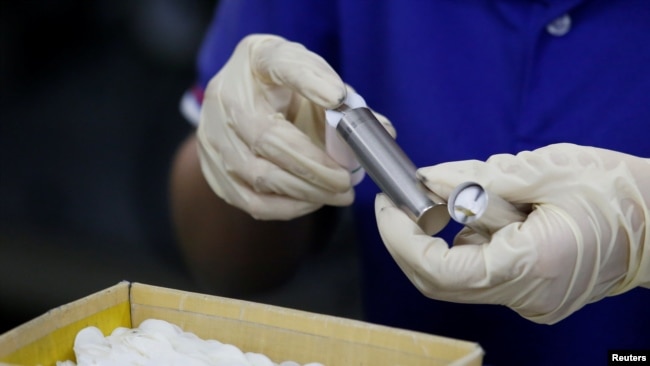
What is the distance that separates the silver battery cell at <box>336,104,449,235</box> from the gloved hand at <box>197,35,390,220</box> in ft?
0.27

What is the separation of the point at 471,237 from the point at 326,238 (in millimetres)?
564

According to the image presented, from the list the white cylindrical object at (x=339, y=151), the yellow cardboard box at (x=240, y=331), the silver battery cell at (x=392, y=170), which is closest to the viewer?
the yellow cardboard box at (x=240, y=331)

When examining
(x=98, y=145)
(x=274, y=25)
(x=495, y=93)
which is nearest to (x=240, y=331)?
(x=495, y=93)

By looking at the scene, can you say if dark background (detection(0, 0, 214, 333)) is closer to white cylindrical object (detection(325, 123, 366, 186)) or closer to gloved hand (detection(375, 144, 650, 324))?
white cylindrical object (detection(325, 123, 366, 186))

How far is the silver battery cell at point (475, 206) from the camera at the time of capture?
725 mm

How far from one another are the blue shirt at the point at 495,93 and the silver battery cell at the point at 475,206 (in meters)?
0.31

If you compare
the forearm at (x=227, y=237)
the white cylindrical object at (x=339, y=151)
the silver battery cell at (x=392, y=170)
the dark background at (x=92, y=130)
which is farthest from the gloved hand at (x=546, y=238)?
the dark background at (x=92, y=130)

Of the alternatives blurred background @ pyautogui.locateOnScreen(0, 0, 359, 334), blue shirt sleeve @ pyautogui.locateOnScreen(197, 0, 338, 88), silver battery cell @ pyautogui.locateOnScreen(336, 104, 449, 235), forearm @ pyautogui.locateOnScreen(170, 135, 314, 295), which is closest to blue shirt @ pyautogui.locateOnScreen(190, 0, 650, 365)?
blue shirt sleeve @ pyautogui.locateOnScreen(197, 0, 338, 88)

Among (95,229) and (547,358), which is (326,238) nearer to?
(547,358)

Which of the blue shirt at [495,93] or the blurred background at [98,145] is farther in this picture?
the blurred background at [98,145]

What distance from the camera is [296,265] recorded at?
1318 millimetres

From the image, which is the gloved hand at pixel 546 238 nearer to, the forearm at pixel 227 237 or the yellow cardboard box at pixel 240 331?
the yellow cardboard box at pixel 240 331

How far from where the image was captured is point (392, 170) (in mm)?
780

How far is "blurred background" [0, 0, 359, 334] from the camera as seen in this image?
229cm
